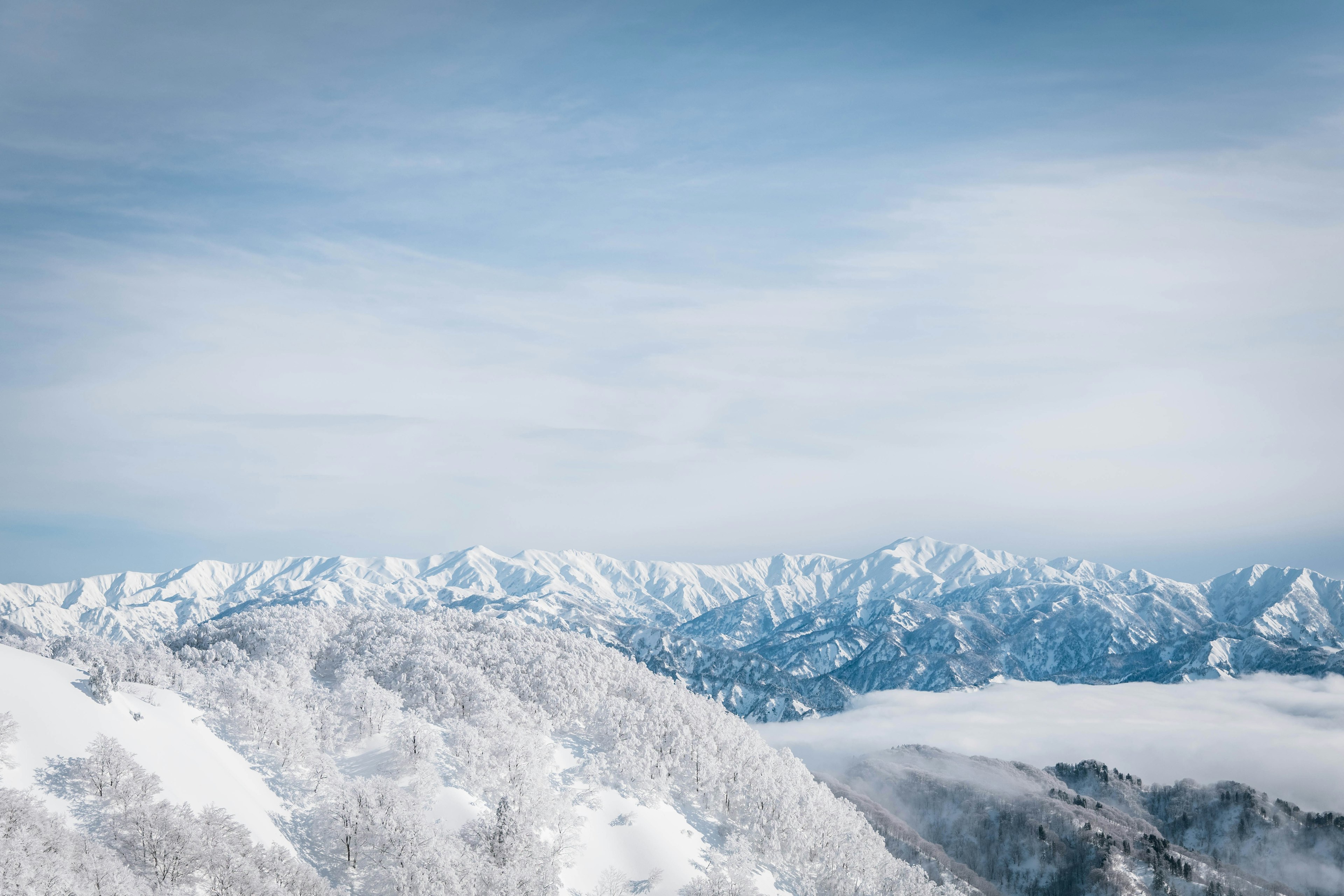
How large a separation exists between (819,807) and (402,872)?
117493mm

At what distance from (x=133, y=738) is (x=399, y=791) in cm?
3866

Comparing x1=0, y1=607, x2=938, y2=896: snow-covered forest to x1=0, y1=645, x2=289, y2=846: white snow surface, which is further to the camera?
x1=0, y1=645, x2=289, y2=846: white snow surface

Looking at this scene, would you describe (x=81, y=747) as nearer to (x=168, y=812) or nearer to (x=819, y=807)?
(x=168, y=812)

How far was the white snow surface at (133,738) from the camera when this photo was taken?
101 metres

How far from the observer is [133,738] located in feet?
368

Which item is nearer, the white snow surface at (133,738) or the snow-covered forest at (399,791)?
the snow-covered forest at (399,791)

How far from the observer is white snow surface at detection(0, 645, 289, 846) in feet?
330

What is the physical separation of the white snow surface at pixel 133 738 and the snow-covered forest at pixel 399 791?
7.46 feet

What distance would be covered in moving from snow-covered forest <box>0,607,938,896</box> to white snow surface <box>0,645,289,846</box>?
7.46 feet

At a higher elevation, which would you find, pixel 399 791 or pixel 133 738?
pixel 133 738

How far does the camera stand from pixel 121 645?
174m

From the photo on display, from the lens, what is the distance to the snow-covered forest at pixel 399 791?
95062mm

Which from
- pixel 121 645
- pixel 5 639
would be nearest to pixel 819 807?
pixel 121 645

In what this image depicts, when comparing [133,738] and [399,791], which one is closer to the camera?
[133,738]
